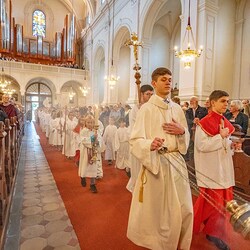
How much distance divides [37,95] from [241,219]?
2589 cm

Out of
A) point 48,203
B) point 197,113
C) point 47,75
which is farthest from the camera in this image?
point 47,75

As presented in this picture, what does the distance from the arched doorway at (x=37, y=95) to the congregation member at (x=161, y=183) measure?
2373 centimetres

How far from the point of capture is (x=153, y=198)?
2113mm

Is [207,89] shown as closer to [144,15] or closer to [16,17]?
[144,15]

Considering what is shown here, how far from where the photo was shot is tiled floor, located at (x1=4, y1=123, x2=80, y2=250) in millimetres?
2701

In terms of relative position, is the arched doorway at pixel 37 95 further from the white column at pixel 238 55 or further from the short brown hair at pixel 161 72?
the short brown hair at pixel 161 72

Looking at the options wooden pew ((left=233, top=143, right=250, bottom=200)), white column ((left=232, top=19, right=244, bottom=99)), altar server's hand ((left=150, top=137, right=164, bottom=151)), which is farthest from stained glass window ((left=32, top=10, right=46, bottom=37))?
altar server's hand ((left=150, top=137, right=164, bottom=151))

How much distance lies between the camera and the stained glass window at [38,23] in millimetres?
23956

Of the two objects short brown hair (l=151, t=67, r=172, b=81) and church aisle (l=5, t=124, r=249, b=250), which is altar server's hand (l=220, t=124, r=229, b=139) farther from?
church aisle (l=5, t=124, r=249, b=250)

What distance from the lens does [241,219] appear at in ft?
3.57

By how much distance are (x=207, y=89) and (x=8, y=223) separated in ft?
23.9

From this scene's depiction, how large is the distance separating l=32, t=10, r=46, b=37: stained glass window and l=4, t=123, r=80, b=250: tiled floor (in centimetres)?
2271

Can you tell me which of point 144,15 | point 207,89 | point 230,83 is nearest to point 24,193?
point 207,89

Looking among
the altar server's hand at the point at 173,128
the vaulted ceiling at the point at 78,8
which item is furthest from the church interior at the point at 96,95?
the altar server's hand at the point at 173,128
